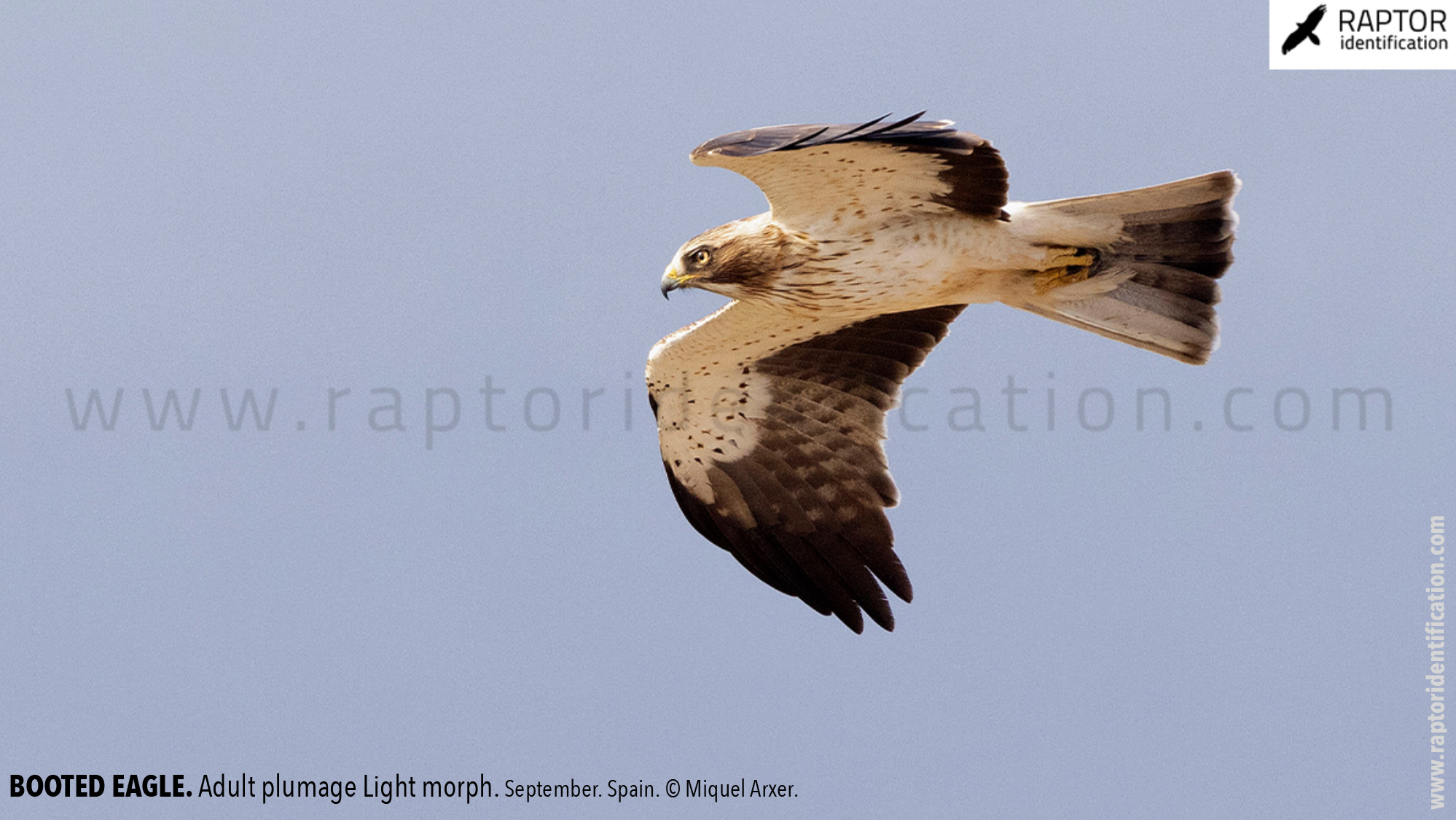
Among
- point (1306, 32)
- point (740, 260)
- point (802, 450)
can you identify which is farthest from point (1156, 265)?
point (1306, 32)

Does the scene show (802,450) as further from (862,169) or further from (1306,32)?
(1306,32)

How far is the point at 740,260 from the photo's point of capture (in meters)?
9.27

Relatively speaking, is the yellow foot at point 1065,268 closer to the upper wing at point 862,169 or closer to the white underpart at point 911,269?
the white underpart at point 911,269

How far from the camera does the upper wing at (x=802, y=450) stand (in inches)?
404

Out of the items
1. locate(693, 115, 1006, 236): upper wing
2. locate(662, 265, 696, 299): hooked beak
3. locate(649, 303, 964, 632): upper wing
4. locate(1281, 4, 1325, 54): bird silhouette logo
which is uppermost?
locate(1281, 4, 1325, 54): bird silhouette logo

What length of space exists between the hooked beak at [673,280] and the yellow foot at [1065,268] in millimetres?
1926

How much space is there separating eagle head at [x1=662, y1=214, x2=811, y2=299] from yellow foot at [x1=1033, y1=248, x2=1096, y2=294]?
134 centimetres

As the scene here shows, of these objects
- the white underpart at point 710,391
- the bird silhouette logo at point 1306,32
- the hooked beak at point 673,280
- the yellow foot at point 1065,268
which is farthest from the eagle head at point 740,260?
the bird silhouette logo at point 1306,32

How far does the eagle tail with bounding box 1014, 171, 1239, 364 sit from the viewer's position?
9336mm

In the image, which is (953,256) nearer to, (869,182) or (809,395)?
(869,182)

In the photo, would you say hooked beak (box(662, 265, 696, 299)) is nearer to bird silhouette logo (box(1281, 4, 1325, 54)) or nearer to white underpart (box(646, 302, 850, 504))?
white underpart (box(646, 302, 850, 504))

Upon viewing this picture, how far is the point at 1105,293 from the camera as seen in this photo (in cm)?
Result: 965

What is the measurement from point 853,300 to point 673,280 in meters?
0.97

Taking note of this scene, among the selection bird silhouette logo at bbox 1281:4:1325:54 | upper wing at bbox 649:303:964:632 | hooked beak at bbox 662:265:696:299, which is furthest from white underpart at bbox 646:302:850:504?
bird silhouette logo at bbox 1281:4:1325:54
